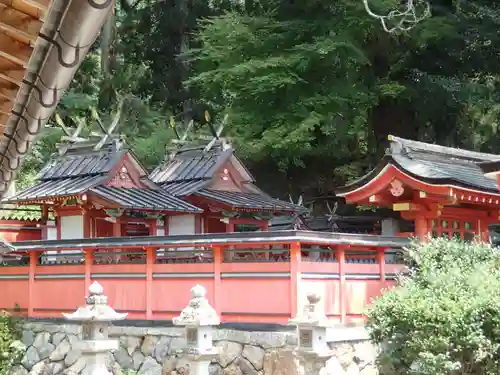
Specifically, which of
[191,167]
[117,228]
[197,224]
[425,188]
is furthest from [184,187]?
[425,188]

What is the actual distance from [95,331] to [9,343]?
13.4ft

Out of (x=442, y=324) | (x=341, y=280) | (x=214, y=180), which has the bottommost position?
(x=442, y=324)

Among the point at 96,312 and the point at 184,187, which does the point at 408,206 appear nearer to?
the point at 96,312

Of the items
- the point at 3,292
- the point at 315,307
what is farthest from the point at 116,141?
the point at 315,307

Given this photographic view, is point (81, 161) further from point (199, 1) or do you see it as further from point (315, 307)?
point (199, 1)

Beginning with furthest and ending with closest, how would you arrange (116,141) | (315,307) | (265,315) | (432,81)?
(432,81) < (116,141) < (265,315) < (315,307)

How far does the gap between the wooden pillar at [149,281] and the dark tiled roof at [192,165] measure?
5.37m

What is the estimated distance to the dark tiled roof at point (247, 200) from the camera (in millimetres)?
16672

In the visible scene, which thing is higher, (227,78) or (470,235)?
(227,78)

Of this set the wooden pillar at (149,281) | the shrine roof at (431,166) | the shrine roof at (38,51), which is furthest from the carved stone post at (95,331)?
the shrine roof at (38,51)

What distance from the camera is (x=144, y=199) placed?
15.5 meters

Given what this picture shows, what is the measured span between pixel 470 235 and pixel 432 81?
7488mm

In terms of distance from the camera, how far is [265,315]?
35.7ft

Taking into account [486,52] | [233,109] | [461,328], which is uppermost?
[486,52]
